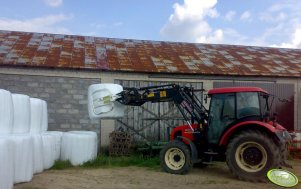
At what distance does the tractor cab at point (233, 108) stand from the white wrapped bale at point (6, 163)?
467cm

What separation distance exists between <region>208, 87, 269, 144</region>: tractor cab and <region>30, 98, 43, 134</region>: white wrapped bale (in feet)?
13.4

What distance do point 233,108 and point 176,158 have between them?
1.88 meters

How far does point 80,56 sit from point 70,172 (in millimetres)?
6064

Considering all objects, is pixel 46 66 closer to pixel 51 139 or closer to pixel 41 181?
pixel 51 139

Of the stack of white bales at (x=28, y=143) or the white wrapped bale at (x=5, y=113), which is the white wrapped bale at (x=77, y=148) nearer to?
the stack of white bales at (x=28, y=143)

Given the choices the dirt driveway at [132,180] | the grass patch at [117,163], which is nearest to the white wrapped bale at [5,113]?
the dirt driveway at [132,180]

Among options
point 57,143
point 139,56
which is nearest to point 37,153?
point 57,143

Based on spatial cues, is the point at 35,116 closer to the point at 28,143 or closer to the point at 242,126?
the point at 28,143

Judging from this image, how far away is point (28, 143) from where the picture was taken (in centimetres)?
805

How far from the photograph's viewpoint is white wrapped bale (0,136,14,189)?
21.5 ft

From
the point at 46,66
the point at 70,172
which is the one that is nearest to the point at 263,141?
the point at 70,172

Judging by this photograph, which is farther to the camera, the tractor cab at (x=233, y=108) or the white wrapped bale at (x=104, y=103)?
the white wrapped bale at (x=104, y=103)

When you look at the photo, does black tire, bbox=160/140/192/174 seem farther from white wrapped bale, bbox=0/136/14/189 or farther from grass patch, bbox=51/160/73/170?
white wrapped bale, bbox=0/136/14/189

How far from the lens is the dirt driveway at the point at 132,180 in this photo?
805 cm
